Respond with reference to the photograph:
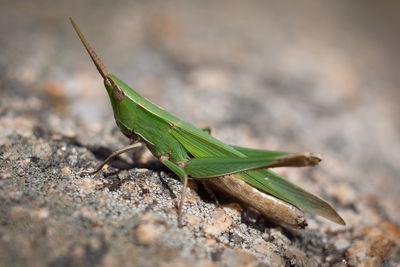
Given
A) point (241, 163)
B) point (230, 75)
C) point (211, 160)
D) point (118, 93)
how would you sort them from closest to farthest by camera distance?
point (241, 163) → point (211, 160) → point (118, 93) → point (230, 75)

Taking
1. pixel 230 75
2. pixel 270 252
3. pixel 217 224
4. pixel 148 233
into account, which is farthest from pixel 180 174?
pixel 230 75

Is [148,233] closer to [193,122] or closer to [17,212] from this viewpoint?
[17,212]

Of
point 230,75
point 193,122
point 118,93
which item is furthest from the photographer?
point 230,75

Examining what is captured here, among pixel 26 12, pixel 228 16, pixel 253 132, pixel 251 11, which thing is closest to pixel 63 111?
Result: pixel 253 132

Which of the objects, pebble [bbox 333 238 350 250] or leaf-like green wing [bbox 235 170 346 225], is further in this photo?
pebble [bbox 333 238 350 250]

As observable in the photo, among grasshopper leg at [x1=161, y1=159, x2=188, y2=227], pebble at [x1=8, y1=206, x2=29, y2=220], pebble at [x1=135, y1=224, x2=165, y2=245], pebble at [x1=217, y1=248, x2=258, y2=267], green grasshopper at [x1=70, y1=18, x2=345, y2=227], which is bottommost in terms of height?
pebble at [x1=8, y1=206, x2=29, y2=220]

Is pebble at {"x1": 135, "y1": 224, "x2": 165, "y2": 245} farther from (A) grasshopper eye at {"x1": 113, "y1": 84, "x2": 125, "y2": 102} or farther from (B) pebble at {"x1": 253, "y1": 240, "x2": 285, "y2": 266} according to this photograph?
(A) grasshopper eye at {"x1": 113, "y1": 84, "x2": 125, "y2": 102}

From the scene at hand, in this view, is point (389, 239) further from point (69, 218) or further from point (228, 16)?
point (228, 16)

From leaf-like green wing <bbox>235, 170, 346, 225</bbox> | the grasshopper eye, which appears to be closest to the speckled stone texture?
leaf-like green wing <bbox>235, 170, 346, 225</bbox>
